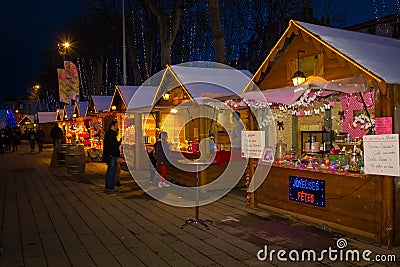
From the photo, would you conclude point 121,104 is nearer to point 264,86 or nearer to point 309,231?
point 264,86

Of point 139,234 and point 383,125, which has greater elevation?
point 383,125

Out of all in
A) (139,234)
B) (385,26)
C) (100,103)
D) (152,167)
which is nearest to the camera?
(139,234)

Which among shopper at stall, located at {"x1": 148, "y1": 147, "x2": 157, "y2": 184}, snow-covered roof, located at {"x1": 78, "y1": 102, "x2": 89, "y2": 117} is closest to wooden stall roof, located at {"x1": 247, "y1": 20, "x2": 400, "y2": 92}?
shopper at stall, located at {"x1": 148, "y1": 147, "x2": 157, "y2": 184}

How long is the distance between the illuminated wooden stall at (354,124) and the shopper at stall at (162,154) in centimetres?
353

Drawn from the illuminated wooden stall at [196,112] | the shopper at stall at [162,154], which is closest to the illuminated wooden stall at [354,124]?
the illuminated wooden stall at [196,112]

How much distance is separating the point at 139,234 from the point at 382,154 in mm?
3820

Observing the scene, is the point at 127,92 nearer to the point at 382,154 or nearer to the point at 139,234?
the point at 139,234

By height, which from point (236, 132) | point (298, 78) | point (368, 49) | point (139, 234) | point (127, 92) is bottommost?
point (139, 234)

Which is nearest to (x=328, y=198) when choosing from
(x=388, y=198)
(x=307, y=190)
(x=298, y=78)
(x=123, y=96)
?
(x=307, y=190)

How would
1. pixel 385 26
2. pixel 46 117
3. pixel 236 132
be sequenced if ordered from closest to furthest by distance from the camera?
pixel 236 132 → pixel 385 26 → pixel 46 117

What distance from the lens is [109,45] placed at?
31.2 metres

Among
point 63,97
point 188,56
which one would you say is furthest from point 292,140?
point 188,56

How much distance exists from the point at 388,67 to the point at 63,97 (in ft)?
56.1

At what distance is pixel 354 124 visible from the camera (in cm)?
690
